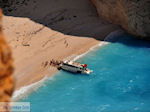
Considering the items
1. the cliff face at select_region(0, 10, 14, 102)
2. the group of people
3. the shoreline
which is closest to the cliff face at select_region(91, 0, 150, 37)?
the group of people

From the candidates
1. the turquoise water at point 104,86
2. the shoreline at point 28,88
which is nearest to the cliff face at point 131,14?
the turquoise water at point 104,86

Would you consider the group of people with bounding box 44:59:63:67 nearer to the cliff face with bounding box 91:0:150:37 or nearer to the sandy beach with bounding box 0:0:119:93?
the sandy beach with bounding box 0:0:119:93

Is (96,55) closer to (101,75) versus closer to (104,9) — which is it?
(101,75)

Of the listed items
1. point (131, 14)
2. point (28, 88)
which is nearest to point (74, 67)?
point (28, 88)

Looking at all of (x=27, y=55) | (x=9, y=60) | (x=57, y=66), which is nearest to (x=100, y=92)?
(x=57, y=66)

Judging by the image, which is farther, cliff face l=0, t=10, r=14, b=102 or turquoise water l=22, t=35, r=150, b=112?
turquoise water l=22, t=35, r=150, b=112
